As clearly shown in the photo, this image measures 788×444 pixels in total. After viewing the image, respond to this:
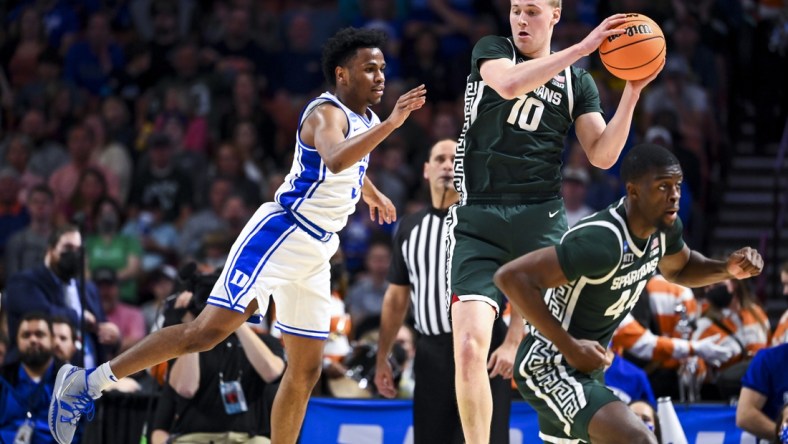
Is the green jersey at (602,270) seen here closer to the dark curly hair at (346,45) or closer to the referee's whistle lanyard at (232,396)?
the dark curly hair at (346,45)

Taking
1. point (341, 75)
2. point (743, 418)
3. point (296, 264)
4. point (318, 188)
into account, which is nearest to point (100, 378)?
point (296, 264)

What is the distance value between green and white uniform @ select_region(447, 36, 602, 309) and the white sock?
1.73 meters

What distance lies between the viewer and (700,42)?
14.0 metres

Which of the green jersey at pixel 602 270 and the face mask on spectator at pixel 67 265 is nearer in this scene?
the green jersey at pixel 602 270

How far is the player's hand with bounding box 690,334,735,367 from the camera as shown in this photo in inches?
356

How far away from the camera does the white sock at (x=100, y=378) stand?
6477mm

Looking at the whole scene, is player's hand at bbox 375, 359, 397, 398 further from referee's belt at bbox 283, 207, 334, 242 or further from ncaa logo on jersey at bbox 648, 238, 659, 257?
ncaa logo on jersey at bbox 648, 238, 659, 257

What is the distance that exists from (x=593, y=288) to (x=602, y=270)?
0.51 feet

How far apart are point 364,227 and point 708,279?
6.77 meters

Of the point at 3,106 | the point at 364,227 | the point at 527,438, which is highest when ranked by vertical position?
the point at 3,106

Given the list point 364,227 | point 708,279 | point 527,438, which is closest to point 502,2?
point 364,227

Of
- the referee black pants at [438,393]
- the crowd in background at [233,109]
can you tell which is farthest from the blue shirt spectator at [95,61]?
the referee black pants at [438,393]

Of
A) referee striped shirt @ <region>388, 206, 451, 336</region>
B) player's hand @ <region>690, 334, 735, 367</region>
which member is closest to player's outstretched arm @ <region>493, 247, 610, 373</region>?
referee striped shirt @ <region>388, 206, 451, 336</region>

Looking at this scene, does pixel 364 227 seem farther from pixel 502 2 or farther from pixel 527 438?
pixel 527 438
